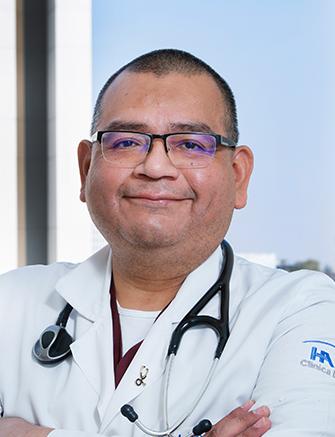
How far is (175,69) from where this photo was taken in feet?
3.34

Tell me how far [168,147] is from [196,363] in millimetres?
325


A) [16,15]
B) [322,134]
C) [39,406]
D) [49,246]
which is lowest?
[49,246]

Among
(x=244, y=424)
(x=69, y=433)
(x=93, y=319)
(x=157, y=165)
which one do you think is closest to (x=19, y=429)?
(x=69, y=433)

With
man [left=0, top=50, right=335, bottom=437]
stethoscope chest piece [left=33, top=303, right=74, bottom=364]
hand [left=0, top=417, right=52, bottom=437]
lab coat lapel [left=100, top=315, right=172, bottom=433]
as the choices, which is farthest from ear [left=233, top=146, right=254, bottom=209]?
hand [left=0, top=417, right=52, bottom=437]

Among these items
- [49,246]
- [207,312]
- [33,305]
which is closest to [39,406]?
[33,305]

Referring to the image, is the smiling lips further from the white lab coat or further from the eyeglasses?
the white lab coat

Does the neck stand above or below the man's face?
below

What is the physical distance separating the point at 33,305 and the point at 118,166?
0.32 metres

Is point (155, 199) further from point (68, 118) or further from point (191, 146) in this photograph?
point (68, 118)

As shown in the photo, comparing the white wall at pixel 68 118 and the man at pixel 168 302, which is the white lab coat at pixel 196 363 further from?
the white wall at pixel 68 118

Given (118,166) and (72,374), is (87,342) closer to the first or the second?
(72,374)

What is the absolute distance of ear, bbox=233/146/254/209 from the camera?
107 centimetres

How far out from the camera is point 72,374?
99 cm

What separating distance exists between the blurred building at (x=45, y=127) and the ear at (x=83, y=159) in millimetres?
1681
